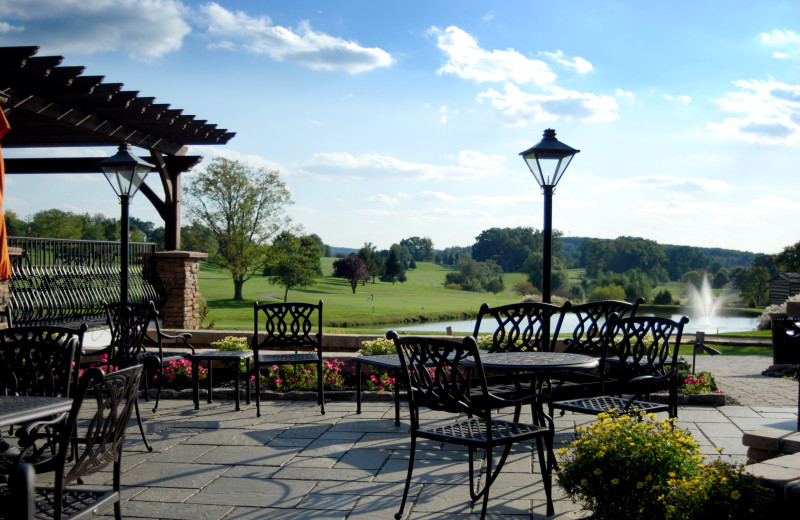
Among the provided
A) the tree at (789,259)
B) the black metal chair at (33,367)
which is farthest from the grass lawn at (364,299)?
the black metal chair at (33,367)

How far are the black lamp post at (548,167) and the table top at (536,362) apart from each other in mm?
1523

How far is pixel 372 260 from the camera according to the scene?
52.4 m

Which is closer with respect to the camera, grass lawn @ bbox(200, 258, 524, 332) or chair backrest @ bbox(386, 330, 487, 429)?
chair backrest @ bbox(386, 330, 487, 429)

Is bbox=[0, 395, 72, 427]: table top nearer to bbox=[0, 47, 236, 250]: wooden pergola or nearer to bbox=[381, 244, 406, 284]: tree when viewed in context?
bbox=[0, 47, 236, 250]: wooden pergola

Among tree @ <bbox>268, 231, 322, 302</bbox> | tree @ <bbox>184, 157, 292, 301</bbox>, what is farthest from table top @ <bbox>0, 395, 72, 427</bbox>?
tree @ <bbox>184, 157, 292, 301</bbox>

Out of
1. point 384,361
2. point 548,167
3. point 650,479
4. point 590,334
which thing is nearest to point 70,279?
point 384,361

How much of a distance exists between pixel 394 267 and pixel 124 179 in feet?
161

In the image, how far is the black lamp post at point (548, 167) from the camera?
601 centimetres

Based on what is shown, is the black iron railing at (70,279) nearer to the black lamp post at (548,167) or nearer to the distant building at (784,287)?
the black lamp post at (548,167)

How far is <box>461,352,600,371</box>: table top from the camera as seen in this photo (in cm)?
393

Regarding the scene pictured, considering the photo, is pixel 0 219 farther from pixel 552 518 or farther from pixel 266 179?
pixel 266 179

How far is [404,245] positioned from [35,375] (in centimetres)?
6304

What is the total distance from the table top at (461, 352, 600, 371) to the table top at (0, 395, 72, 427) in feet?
7.43

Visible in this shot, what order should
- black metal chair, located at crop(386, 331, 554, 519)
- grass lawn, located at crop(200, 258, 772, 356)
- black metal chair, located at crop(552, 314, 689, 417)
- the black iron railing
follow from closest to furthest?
black metal chair, located at crop(386, 331, 554, 519) < black metal chair, located at crop(552, 314, 689, 417) < the black iron railing < grass lawn, located at crop(200, 258, 772, 356)
